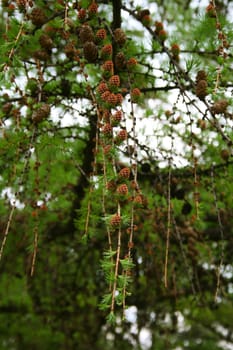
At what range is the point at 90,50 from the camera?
1.50 m

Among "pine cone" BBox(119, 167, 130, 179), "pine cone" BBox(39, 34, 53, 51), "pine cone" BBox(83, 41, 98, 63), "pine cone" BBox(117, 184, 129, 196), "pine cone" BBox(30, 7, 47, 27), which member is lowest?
"pine cone" BBox(117, 184, 129, 196)

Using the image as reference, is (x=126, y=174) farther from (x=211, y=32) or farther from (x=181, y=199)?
(x=181, y=199)

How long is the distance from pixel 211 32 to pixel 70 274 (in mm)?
1940

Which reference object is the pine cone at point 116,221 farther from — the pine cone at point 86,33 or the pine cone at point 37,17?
the pine cone at point 37,17

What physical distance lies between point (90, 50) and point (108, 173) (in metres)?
0.43

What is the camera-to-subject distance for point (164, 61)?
201 cm

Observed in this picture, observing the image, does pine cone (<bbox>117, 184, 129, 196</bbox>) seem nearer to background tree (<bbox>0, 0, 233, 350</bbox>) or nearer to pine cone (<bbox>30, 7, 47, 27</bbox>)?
background tree (<bbox>0, 0, 233, 350</bbox>)

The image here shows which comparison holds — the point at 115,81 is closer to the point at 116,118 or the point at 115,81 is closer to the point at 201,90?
the point at 116,118

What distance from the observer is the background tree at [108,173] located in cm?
144

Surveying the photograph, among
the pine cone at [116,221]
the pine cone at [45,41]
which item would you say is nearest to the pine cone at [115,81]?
the pine cone at [116,221]

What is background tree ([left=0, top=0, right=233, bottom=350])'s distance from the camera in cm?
144

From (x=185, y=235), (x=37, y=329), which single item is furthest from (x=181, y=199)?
(x=37, y=329)

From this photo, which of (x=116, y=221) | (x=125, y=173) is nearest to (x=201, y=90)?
(x=125, y=173)

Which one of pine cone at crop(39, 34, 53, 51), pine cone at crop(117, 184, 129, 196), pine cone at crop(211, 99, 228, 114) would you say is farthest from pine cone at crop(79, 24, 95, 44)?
pine cone at crop(117, 184, 129, 196)
